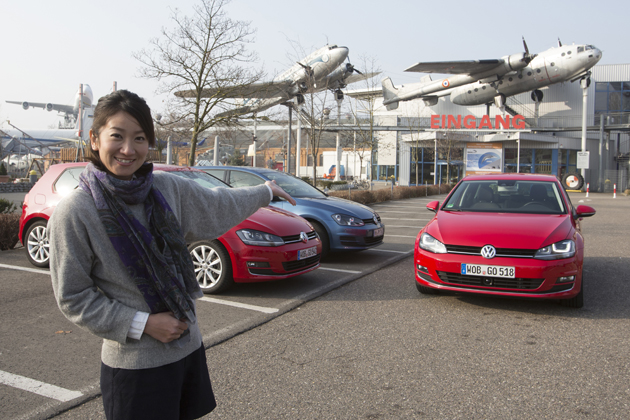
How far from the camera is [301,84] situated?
27922 mm

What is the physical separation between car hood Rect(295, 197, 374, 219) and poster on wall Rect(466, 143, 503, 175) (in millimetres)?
39713

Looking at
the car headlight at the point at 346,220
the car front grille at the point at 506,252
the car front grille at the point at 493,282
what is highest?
the car headlight at the point at 346,220

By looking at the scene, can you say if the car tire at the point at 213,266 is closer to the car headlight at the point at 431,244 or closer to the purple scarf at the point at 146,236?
the car headlight at the point at 431,244

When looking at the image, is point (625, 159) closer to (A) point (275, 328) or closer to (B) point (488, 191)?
(B) point (488, 191)

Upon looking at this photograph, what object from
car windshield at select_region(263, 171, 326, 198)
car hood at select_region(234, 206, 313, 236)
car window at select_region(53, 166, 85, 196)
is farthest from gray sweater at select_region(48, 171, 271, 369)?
car windshield at select_region(263, 171, 326, 198)

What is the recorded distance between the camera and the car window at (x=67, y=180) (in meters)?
6.81

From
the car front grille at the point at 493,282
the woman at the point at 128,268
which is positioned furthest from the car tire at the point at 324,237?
the woman at the point at 128,268

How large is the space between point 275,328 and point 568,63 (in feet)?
132

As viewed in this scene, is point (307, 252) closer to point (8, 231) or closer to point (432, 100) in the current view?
point (8, 231)

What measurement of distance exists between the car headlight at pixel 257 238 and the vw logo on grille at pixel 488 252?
230cm

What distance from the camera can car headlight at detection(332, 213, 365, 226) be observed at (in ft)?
26.1

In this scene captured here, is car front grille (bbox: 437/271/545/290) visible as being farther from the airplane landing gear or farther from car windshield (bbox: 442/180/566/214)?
the airplane landing gear

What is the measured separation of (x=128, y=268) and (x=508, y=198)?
19.6 feet

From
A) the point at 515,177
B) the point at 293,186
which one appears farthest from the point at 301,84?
the point at 515,177
